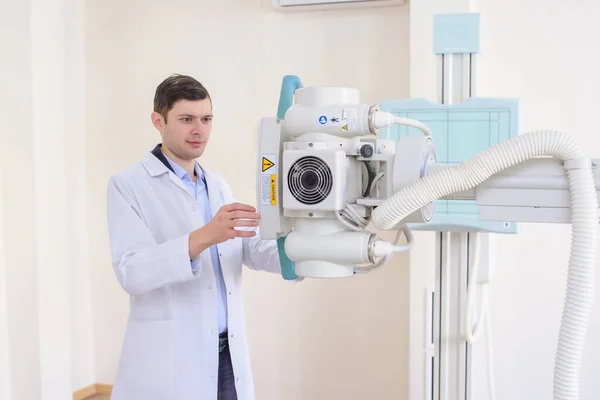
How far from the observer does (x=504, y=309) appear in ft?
9.03

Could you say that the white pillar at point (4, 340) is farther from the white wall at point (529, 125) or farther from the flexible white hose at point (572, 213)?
the flexible white hose at point (572, 213)

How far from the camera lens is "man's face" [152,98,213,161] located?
189 centimetres

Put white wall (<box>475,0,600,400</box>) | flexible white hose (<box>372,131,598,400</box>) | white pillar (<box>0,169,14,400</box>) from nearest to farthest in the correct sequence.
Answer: flexible white hose (<box>372,131,598,400</box>)
white wall (<box>475,0,600,400</box>)
white pillar (<box>0,169,14,400</box>)

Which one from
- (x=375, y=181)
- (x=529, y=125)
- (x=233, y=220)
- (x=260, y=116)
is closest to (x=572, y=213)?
(x=375, y=181)

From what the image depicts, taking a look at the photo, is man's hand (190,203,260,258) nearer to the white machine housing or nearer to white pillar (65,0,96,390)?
the white machine housing

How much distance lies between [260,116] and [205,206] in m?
1.21

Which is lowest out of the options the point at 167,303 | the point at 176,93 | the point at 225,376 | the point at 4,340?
the point at 4,340

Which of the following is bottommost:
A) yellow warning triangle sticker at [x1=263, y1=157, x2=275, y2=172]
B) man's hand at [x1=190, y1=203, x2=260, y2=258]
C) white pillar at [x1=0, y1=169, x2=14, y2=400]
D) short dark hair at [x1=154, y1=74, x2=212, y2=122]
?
white pillar at [x1=0, y1=169, x2=14, y2=400]

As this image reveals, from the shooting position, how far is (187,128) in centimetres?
189

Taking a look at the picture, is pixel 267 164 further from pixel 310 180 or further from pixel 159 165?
pixel 159 165

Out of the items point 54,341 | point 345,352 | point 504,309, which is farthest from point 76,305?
point 504,309

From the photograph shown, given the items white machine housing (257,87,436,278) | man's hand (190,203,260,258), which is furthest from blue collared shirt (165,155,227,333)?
white machine housing (257,87,436,278)

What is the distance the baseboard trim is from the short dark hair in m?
1.99

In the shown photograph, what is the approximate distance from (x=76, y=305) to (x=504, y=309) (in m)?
2.00
